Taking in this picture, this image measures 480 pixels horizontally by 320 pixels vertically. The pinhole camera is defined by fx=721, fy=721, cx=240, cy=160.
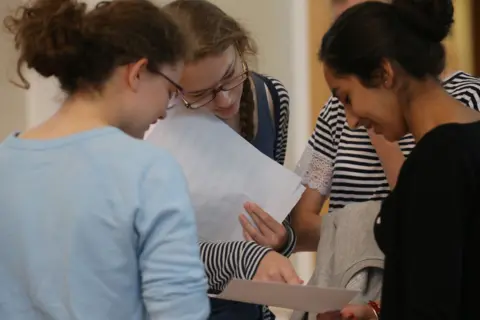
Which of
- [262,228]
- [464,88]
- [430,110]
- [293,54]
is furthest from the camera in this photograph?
[293,54]

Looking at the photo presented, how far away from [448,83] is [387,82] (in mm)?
289

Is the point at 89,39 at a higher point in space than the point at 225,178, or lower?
higher

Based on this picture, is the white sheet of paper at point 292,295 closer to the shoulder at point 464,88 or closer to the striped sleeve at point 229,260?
the striped sleeve at point 229,260

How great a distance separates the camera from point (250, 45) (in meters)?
1.41

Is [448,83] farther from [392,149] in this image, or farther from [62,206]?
[62,206]

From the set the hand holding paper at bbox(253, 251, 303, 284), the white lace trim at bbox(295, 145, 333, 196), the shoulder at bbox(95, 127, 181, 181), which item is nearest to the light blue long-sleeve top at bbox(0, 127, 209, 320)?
the shoulder at bbox(95, 127, 181, 181)

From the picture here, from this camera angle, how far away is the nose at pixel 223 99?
1.32 m

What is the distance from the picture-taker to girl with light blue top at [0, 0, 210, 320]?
91cm

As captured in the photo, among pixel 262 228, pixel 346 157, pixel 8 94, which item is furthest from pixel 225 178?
pixel 8 94

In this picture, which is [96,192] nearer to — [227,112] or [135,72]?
[135,72]

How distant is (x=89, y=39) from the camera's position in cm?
96

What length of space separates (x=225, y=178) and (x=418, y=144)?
521 millimetres

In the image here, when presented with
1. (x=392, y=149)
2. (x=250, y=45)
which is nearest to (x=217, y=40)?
(x=250, y=45)

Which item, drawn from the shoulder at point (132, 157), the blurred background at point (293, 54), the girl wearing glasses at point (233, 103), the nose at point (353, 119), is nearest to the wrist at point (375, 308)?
the girl wearing glasses at point (233, 103)
